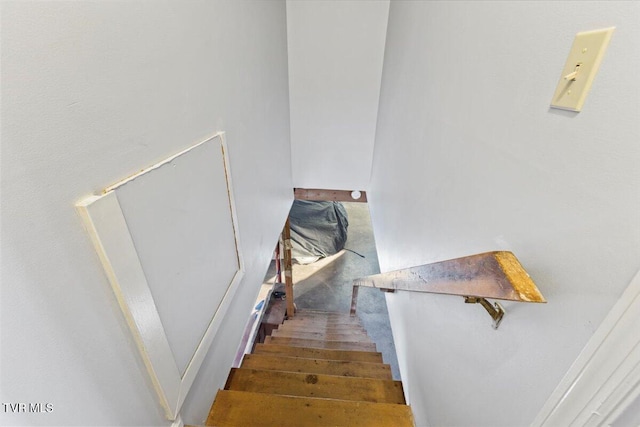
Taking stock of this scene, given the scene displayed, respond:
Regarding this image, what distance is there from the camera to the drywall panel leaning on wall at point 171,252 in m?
0.63

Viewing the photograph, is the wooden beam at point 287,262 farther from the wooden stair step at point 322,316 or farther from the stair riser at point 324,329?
the stair riser at point 324,329

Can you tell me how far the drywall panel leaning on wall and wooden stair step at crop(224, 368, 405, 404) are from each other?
1.98ft

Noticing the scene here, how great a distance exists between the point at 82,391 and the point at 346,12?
298 centimetres

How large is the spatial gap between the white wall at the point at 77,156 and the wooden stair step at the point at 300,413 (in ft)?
1.48

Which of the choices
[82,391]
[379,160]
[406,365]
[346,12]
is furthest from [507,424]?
[346,12]

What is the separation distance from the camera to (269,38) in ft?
6.55

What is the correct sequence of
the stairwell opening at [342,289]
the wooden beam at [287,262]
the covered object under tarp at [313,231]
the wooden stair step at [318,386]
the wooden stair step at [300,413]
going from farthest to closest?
the covered object under tarp at [313,231]
the stairwell opening at [342,289]
the wooden beam at [287,262]
the wooden stair step at [318,386]
the wooden stair step at [300,413]

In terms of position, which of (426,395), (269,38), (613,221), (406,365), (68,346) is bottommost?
(406,365)

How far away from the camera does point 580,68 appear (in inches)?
19.1

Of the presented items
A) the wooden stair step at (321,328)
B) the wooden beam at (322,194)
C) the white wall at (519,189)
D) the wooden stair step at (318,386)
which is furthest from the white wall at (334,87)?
the wooden stair step at (318,386)

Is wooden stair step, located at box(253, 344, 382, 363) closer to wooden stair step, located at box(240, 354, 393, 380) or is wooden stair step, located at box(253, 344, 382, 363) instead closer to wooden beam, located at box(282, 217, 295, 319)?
wooden stair step, located at box(240, 354, 393, 380)

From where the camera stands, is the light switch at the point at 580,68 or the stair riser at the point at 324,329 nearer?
the light switch at the point at 580,68

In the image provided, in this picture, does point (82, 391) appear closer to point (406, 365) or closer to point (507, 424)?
point (507, 424)

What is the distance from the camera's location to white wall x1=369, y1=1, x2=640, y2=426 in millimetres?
427
